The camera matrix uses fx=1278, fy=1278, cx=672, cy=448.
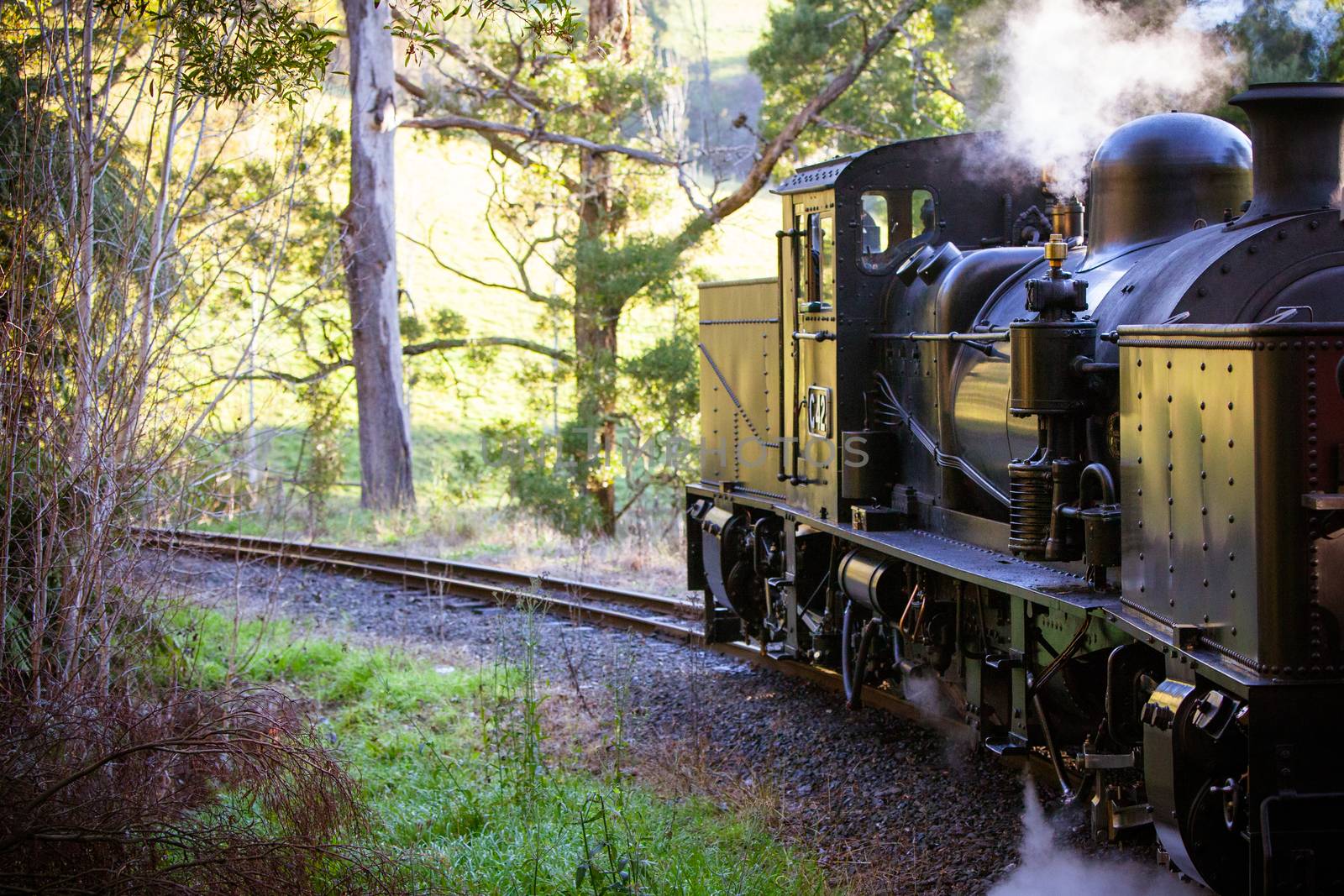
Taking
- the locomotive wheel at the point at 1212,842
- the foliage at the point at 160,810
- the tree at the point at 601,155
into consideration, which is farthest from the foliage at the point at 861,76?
the locomotive wheel at the point at 1212,842

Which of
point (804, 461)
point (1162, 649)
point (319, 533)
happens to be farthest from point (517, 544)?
point (1162, 649)

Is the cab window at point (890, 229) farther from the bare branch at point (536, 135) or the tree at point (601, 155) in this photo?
the bare branch at point (536, 135)

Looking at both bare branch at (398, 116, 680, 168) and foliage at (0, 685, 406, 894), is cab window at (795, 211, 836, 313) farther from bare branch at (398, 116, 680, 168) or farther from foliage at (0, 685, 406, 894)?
bare branch at (398, 116, 680, 168)

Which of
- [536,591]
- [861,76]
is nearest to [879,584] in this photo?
[536,591]

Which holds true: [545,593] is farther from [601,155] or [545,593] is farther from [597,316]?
[601,155]

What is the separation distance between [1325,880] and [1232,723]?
21.2 inches

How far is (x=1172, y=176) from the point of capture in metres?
6.07

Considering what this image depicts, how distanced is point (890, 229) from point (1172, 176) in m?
2.32

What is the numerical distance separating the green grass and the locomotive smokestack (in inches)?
132

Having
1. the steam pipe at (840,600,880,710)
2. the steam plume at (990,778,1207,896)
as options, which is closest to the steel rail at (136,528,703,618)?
the steam pipe at (840,600,880,710)

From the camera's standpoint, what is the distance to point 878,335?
317 inches

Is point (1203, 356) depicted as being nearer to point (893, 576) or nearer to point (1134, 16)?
point (893, 576)

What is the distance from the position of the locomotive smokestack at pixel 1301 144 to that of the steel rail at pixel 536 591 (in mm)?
3659

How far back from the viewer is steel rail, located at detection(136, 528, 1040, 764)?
327 inches
